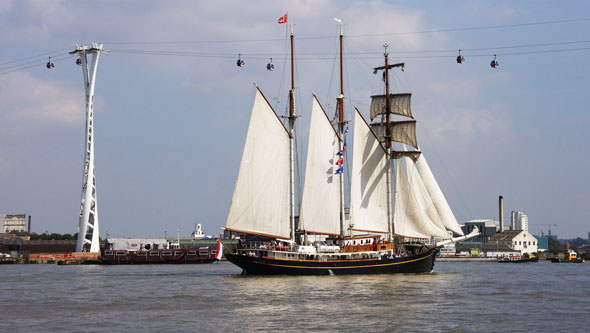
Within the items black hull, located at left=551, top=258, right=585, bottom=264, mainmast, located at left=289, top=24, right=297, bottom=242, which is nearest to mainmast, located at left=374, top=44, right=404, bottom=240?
mainmast, located at left=289, top=24, right=297, bottom=242

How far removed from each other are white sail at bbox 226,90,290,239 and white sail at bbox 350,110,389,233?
8.90m

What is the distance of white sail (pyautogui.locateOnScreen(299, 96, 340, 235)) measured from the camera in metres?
87.0

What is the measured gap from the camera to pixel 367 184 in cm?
9150

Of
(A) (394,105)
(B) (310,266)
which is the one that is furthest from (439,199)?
(B) (310,266)

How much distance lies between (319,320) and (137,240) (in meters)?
134

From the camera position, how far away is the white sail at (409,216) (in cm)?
9144

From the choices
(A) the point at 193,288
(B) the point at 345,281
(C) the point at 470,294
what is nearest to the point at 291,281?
(B) the point at 345,281

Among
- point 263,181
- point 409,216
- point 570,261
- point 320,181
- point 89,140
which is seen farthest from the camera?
point 570,261

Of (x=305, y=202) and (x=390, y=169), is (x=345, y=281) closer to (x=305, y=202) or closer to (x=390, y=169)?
(x=305, y=202)

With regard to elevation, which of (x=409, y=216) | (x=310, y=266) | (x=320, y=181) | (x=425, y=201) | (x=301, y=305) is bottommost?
(x=301, y=305)

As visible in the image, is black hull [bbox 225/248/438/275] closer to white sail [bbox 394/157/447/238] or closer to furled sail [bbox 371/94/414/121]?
white sail [bbox 394/157/447/238]

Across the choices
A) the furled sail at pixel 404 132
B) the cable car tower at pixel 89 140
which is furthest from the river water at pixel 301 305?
the cable car tower at pixel 89 140

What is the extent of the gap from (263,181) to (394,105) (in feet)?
71.1

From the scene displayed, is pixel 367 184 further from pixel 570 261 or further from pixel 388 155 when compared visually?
pixel 570 261
